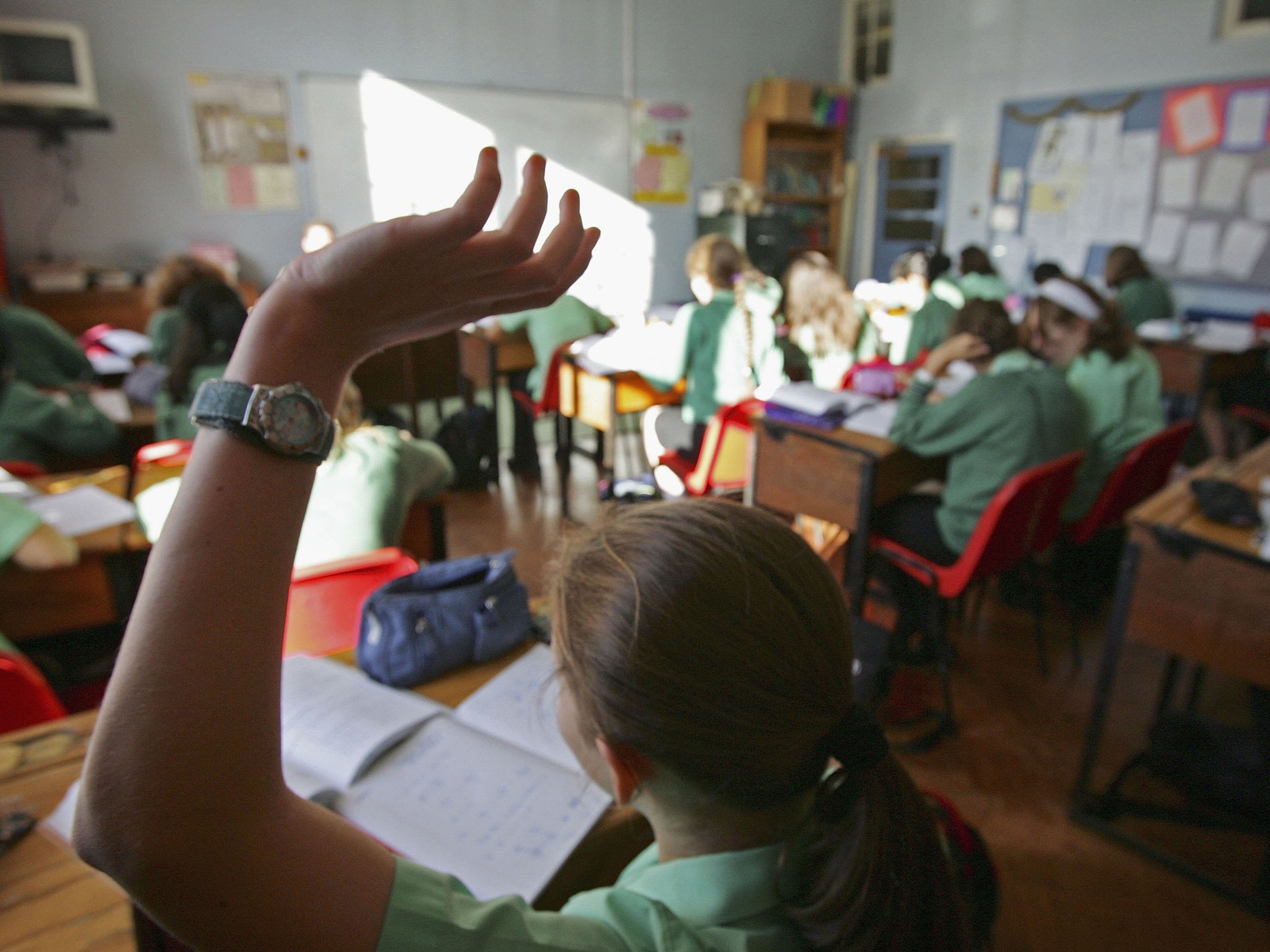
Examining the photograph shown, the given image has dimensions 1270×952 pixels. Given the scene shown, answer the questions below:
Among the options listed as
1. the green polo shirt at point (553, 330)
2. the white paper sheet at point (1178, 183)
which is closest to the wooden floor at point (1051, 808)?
the green polo shirt at point (553, 330)

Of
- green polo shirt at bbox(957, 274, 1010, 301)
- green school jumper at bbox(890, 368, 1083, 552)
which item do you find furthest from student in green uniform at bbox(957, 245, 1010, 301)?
green school jumper at bbox(890, 368, 1083, 552)

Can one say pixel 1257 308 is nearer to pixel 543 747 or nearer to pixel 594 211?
pixel 594 211

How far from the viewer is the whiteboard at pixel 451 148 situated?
5.56m

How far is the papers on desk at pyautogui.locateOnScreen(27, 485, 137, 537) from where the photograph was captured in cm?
194

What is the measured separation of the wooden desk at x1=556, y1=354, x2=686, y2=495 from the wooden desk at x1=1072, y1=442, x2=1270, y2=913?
2216 millimetres

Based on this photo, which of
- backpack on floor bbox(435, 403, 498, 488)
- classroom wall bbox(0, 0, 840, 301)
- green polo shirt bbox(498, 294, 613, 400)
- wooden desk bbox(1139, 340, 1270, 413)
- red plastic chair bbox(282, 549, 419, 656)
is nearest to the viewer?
red plastic chair bbox(282, 549, 419, 656)

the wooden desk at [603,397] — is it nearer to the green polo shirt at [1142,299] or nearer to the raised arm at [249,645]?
the raised arm at [249,645]

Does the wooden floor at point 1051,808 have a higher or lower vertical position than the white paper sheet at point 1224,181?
lower

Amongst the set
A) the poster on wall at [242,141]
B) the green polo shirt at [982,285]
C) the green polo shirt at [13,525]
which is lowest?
the green polo shirt at [13,525]

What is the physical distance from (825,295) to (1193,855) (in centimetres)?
255

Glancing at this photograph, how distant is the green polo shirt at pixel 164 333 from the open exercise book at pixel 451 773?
257 centimetres

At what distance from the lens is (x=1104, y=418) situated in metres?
2.87

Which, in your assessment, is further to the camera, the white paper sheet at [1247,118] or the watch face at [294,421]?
the white paper sheet at [1247,118]

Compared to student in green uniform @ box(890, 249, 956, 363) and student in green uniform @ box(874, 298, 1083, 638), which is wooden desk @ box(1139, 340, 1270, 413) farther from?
student in green uniform @ box(874, 298, 1083, 638)
